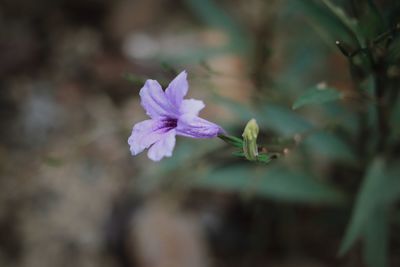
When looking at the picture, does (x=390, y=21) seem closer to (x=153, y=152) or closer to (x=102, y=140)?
(x=153, y=152)

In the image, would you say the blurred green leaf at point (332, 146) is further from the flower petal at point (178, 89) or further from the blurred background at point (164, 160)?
the flower petal at point (178, 89)

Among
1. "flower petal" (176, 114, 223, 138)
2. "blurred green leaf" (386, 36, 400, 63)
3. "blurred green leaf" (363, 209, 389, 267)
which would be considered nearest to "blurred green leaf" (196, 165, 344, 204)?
"blurred green leaf" (363, 209, 389, 267)

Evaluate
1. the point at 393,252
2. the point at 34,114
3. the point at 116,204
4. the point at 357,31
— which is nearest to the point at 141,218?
the point at 116,204

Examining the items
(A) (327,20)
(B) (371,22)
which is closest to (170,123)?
(B) (371,22)

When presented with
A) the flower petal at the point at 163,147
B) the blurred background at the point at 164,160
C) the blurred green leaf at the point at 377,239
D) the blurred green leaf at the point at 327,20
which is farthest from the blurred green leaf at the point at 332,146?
the flower petal at the point at 163,147

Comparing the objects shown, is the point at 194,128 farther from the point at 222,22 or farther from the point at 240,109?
the point at 222,22
